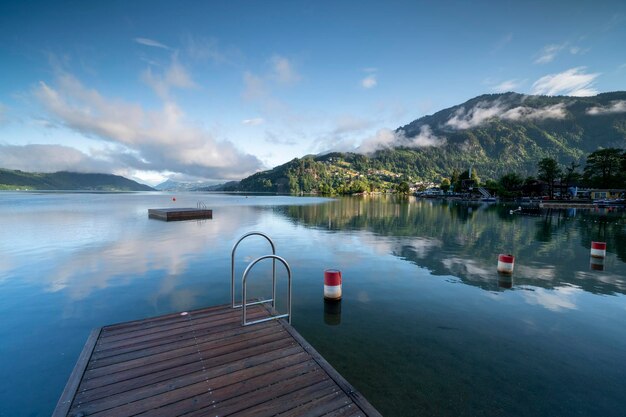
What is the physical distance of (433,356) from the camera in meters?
8.25

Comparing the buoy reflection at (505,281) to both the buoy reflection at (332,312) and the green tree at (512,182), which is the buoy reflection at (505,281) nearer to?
the buoy reflection at (332,312)

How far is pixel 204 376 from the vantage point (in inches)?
219

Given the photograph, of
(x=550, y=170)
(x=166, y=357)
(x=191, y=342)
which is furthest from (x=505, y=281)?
(x=550, y=170)

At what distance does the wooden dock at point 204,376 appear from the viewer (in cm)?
472

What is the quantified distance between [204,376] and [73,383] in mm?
2282

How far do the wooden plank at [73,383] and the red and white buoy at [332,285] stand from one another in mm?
7872

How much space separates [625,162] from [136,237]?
151646mm

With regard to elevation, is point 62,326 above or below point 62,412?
below

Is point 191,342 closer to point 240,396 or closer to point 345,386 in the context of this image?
point 240,396

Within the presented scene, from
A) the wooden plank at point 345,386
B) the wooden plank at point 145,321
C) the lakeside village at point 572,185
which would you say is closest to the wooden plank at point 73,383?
the wooden plank at point 145,321

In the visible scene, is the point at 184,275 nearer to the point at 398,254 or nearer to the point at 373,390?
the point at 373,390

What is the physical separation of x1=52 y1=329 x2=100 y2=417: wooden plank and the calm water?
1441 millimetres

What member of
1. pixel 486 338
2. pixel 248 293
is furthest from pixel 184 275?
pixel 486 338

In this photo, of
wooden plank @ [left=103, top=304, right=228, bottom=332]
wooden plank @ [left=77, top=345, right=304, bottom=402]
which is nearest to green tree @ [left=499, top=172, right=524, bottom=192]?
wooden plank @ [left=103, top=304, right=228, bottom=332]
